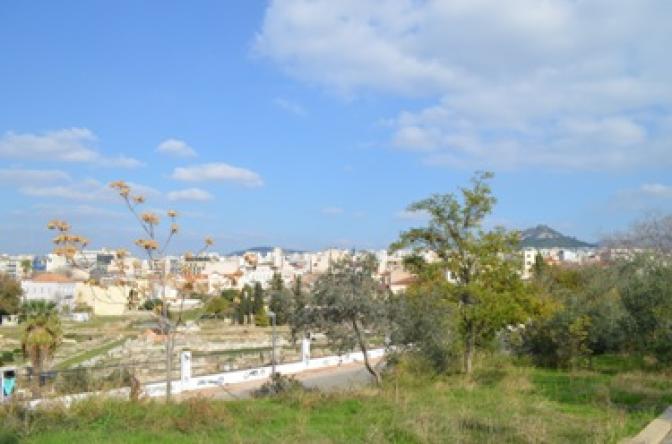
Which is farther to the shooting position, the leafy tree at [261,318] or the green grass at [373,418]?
the leafy tree at [261,318]

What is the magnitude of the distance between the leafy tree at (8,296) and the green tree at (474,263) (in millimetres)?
71821

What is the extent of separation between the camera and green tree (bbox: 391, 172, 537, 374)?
20125 millimetres

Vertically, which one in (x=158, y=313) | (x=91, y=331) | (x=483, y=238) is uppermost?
(x=483, y=238)

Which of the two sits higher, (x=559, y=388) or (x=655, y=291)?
(x=655, y=291)

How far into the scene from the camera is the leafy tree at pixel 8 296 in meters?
81.5

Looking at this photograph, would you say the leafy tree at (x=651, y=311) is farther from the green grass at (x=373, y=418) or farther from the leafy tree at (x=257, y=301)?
the leafy tree at (x=257, y=301)

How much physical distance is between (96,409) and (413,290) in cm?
1033

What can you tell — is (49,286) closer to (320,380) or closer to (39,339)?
(320,380)

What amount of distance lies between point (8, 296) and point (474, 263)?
75298mm

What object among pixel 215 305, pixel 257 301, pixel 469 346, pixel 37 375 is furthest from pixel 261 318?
pixel 37 375

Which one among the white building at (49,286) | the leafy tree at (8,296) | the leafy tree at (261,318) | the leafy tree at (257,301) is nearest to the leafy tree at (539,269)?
the leafy tree at (261,318)

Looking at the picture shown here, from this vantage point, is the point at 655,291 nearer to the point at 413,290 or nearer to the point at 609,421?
the point at 413,290

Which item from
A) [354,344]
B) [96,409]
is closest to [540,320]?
[354,344]

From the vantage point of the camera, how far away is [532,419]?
31.9ft
